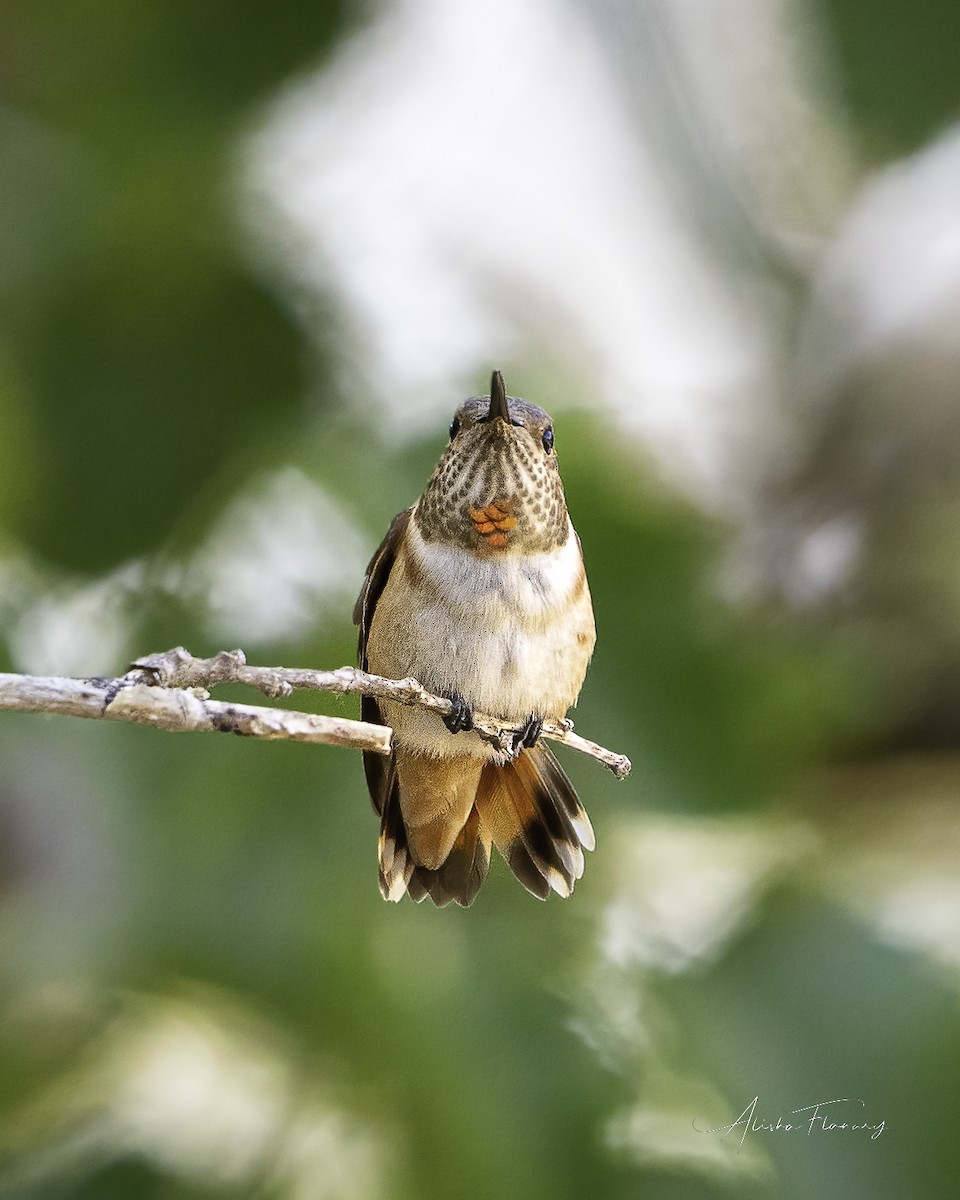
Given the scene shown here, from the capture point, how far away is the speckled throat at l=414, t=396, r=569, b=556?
3.43 ft

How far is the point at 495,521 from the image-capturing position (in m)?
1.06

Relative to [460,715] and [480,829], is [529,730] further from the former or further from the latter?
[480,829]

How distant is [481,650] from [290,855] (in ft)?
2.92

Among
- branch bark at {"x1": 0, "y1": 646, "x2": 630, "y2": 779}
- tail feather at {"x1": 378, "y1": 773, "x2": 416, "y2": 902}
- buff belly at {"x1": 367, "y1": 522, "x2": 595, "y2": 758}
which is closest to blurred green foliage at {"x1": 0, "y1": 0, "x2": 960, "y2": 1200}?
tail feather at {"x1": 378, "y1": 773, "x2": 416, "y2": 902}

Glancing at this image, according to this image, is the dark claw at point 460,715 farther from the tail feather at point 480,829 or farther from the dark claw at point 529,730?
the tail feather at point 480,829

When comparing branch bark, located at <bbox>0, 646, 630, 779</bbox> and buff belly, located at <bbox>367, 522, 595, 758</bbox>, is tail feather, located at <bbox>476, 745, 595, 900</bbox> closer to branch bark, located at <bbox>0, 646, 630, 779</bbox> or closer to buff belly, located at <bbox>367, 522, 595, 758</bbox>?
buff belly, located at <bbox>367, 522, 595, 758</bbox>

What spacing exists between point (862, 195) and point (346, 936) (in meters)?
1.52

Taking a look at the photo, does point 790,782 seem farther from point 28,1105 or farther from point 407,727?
point 28,1105

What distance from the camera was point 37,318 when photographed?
5.43 feet

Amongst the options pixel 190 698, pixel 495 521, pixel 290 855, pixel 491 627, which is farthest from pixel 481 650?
pixel 290 855

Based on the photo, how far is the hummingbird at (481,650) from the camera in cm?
107

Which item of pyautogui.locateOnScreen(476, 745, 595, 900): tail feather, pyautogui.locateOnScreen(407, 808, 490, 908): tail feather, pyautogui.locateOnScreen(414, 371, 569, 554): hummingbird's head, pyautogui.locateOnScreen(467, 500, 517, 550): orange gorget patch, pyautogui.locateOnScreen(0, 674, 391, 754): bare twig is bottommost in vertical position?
pyautogui.locateOnScreen(0, 674, 391, 754): bare twig

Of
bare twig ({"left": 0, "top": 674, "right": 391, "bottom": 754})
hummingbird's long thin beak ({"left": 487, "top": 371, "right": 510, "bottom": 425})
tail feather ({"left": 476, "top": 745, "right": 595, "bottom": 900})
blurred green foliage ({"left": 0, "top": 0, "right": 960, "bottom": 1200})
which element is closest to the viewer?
bare twig ({"left": 0, "top": 674, "right": 391, "bottom": 754})

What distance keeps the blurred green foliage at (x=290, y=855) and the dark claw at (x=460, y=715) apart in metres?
0.63
